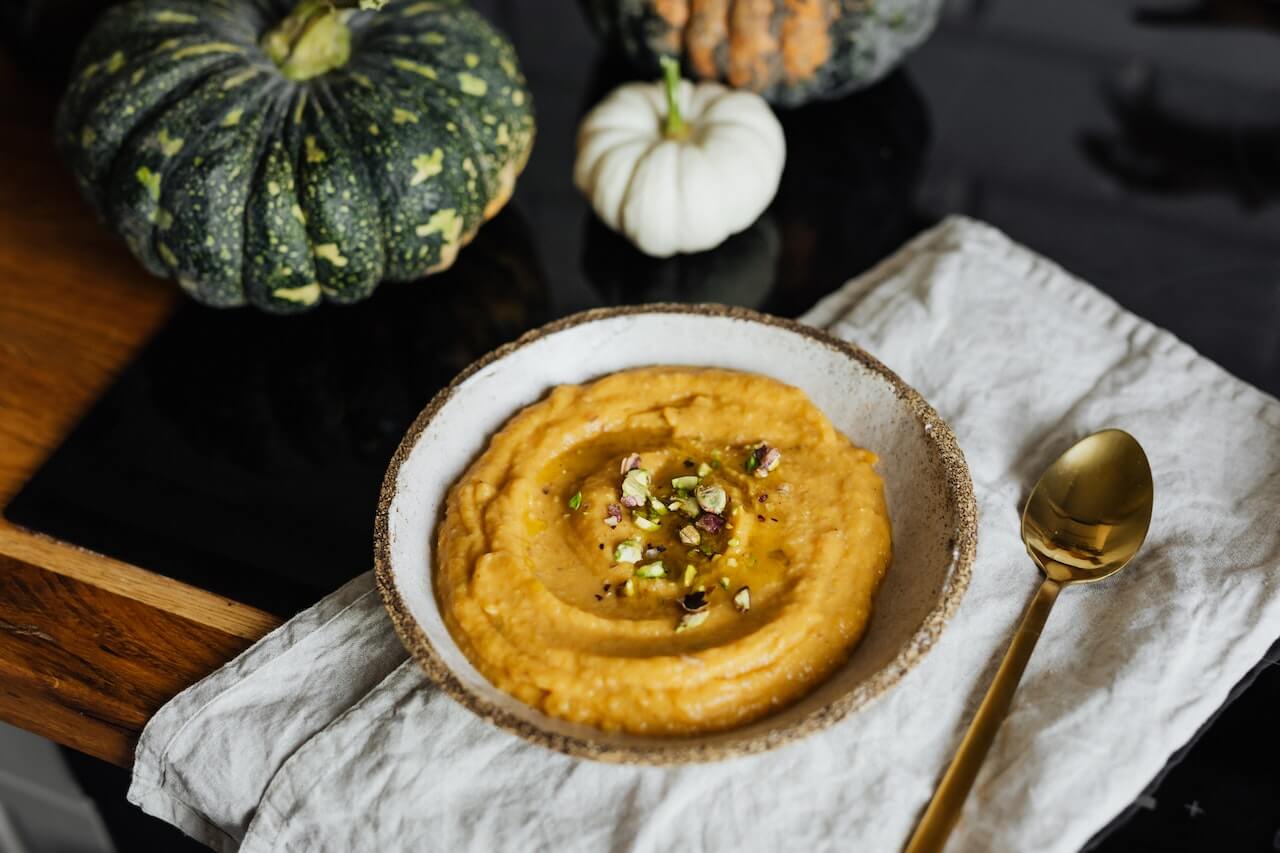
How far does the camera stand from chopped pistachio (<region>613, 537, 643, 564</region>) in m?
1.82

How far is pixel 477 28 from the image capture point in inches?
100

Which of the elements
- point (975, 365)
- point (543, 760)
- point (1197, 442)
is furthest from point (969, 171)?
point (543, 760)

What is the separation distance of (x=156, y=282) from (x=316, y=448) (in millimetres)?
609

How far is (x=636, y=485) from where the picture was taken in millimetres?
1904

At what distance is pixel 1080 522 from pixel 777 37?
125cm

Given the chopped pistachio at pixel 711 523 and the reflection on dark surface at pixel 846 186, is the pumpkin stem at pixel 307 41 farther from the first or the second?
the chopped pistachio at pixel 711 523

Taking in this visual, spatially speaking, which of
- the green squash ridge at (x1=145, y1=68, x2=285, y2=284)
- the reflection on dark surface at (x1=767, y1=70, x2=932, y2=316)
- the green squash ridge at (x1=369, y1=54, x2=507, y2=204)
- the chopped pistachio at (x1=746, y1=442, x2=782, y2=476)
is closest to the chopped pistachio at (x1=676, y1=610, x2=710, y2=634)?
the chopped pistachio at (x1=746, y1=442, x2=782, y2=476)

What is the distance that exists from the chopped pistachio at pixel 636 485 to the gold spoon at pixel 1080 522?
0.57 meters

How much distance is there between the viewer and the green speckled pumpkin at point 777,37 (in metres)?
2.65

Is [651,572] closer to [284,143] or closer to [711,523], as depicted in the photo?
[711,523]

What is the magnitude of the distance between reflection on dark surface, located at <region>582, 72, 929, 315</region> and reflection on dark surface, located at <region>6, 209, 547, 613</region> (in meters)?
0.21

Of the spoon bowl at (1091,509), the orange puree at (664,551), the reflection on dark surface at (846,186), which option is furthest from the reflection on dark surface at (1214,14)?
the orange puree at (664,551)

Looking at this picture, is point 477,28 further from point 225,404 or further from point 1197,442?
point 1197,442

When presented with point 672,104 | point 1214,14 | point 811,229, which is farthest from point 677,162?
point 1214,14
